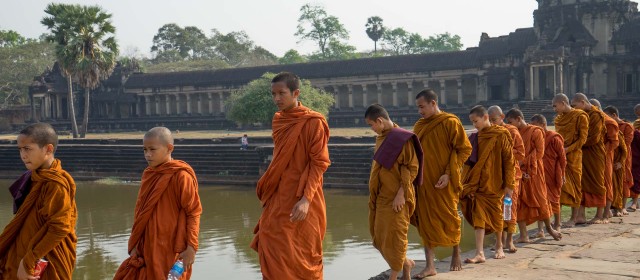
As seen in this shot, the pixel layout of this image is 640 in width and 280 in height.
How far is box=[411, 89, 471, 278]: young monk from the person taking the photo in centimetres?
621

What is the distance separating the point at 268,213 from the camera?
523 cm

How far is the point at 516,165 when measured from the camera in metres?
7.53

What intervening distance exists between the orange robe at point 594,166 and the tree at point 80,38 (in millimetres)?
29019

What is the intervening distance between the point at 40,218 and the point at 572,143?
6253mm

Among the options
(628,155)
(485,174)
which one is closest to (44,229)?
(485,174)

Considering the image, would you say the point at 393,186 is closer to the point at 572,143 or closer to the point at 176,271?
the point at 176,271

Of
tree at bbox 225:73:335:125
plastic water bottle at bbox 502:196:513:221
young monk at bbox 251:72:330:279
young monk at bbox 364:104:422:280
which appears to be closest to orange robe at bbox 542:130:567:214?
plastic water bottle at bbox 502:196:513:221

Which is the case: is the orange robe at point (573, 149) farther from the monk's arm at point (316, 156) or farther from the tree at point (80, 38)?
the tree at point (80, 38)

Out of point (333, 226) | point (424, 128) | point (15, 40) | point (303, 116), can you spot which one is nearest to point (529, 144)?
point (424, 128)

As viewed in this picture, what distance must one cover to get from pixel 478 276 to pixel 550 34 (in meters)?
32.3

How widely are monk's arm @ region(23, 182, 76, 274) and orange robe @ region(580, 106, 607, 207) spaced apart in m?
6.68

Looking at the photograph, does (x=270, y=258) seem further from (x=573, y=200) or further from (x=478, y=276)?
(x=573, y=200)

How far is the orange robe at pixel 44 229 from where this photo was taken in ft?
14.5

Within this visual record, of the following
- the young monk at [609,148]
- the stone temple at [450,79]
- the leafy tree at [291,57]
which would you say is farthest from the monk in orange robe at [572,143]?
the leafy tree at [291,57]
